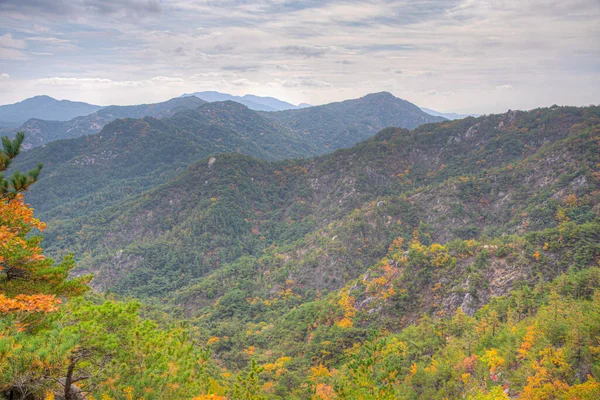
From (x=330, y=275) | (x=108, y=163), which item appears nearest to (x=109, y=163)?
(x=108, y=163)

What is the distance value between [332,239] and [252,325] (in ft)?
91.0

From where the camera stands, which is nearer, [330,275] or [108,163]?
[330,275]

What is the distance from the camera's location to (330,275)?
69.9m

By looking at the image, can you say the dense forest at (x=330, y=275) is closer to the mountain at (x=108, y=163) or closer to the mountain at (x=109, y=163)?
the mountain at (x=108, y=163)

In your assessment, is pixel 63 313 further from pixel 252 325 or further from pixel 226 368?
pixel 252 325

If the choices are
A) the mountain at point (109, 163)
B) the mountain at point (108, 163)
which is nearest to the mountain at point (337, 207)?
the mountain at point (108, 163)

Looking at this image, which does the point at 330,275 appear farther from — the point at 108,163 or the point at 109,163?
the point at 108,163

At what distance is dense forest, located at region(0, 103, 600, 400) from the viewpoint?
13336 millimetres

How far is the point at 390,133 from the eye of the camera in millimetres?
124438

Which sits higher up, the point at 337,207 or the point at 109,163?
the point at 109,163

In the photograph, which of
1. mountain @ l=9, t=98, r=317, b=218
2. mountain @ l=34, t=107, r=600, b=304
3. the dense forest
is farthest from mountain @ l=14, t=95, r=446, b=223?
mountain @ l=34, t=107, r=600, b=304

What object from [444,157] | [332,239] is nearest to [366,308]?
[332,239]

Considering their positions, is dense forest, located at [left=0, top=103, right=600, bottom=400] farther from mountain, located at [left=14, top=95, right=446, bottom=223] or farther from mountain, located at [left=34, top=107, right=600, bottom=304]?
mountain, located at [left=14, top=95, right=446, bottom=223]

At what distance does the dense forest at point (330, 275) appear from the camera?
43.8ft
